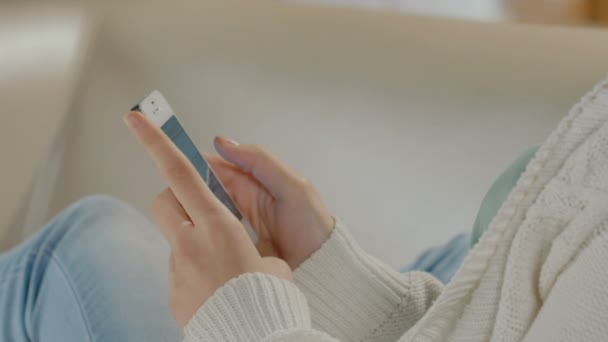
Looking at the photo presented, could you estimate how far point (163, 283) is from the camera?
77 cm

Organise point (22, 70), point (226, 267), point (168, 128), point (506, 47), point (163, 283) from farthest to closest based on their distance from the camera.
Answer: point (506, 47) → point (22, 70) → point (163, 283) → point (168, 128) → point (226, 267)

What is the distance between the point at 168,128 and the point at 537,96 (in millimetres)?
557

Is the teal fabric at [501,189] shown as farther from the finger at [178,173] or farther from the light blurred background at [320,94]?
the light blurred background at [320,94]

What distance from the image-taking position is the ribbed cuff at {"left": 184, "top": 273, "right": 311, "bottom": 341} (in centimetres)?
52

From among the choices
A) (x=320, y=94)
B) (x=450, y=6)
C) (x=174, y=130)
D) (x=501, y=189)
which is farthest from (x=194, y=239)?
(x=450, y=6)

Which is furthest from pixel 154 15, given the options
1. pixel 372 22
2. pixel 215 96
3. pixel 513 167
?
pixel 513 167

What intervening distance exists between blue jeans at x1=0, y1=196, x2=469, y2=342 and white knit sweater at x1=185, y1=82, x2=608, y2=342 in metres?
0.20

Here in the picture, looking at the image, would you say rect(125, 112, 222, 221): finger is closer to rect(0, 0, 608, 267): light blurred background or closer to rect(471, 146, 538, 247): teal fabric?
rect(471, 146, 538, 247): teal fabric

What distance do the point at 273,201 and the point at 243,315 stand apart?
0.21 meters

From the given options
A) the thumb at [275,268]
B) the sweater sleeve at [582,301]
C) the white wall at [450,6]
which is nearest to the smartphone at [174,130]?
the thumb at [275,268]

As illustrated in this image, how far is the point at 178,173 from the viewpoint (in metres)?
0.56

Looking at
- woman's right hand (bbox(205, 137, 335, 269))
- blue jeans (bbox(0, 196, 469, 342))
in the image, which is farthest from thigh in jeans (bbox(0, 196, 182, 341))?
woman's right hand (bbox(205, 137, 335, 269))

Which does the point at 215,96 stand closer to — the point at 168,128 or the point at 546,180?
the point at 168,128

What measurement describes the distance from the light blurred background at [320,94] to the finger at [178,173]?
46 cm
